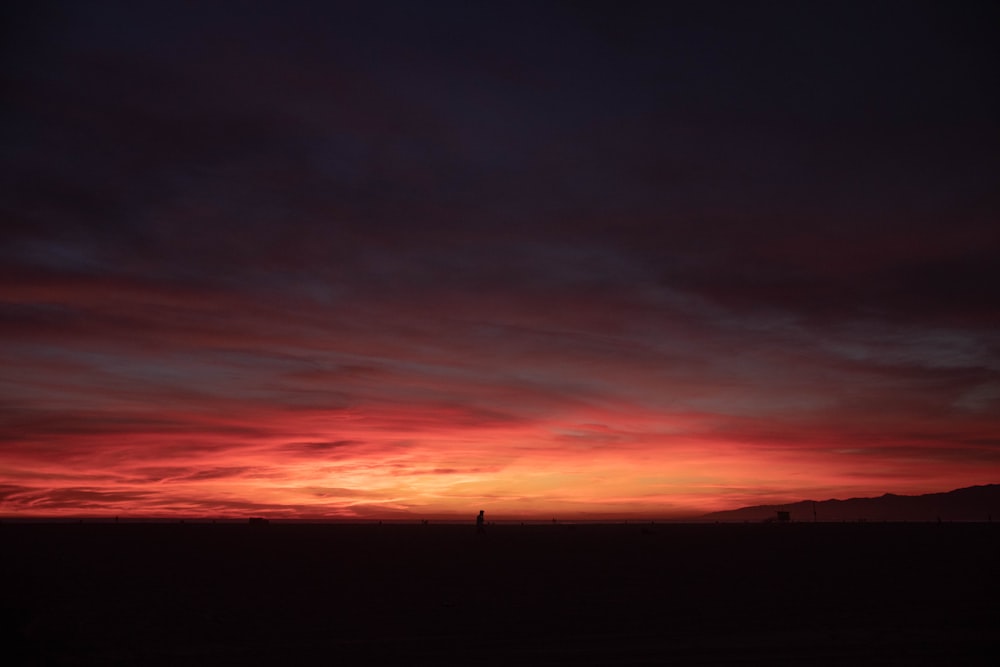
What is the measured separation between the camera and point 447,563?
34.6 meters

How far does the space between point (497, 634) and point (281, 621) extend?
19.4 ft

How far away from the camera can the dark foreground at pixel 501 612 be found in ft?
49.1

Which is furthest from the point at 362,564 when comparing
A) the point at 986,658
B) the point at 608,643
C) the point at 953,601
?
the point at 986,658

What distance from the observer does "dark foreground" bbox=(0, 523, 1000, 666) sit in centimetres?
1495

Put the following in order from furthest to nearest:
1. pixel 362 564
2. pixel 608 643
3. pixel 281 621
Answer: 1. pixel 362 564
2. pixel 281 621
3. pixel 608 643

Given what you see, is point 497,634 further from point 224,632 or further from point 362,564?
point 362,564

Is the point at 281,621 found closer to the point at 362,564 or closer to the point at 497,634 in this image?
the point at 497,634

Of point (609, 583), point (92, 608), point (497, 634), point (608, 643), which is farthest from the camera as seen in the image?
point (609, 583)

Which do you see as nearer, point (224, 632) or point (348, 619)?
point (224, 632)

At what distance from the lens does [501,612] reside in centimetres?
1995

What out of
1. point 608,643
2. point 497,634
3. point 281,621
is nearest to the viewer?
point 608,643

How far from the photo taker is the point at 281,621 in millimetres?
18797

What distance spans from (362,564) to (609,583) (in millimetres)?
13091

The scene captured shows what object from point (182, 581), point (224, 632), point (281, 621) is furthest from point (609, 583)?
point (182, 581)
